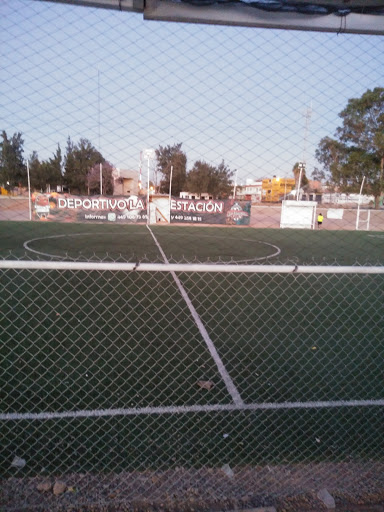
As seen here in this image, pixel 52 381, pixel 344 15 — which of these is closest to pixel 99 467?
pixel 52 381

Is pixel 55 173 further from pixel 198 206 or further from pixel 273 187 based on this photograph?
pixel 198 206

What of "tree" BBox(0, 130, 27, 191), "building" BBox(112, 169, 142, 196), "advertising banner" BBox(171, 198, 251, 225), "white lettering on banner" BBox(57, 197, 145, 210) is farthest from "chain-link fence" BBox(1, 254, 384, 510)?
"advertising banner" BBox(171, 198, 251, 225)

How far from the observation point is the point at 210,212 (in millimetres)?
27766

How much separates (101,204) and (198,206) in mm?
7156

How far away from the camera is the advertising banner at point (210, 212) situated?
27266mm

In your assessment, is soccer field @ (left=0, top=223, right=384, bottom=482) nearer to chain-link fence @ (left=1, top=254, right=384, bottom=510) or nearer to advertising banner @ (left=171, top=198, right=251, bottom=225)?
chain-link fence @ (left=1, top=254, right=384, bottom=510)

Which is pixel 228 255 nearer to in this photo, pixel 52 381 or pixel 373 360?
pixel 373 360

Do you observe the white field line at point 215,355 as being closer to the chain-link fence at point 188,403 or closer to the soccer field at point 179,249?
the chain-link fence at point 188,403

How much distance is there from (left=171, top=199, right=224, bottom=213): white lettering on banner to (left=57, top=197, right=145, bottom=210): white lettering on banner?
2.50m

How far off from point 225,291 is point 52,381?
16.7 feet

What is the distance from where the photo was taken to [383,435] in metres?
3.45

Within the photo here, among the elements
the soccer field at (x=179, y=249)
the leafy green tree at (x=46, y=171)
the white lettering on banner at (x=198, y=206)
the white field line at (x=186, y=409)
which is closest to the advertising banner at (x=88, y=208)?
the white lettering on banner at (x=198, y=206)

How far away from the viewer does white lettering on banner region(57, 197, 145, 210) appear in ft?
86.4

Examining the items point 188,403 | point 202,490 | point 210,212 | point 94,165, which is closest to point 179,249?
point 94,165
